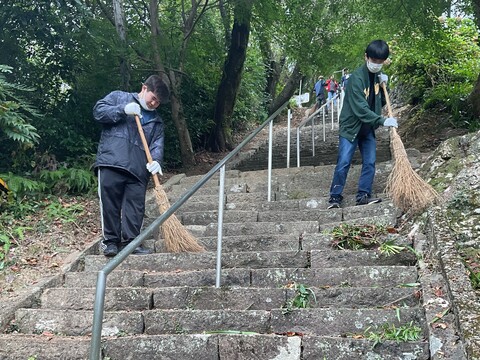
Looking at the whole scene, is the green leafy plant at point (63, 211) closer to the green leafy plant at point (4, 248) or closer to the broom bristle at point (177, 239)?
the green leafy plant at point (4, 248)

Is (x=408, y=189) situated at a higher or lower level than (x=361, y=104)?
lower

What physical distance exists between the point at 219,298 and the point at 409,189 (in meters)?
1.91

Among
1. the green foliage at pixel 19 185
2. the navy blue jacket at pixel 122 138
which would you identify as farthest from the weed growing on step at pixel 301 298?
the green foliage at pixel 19 185

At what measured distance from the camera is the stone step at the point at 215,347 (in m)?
2.67

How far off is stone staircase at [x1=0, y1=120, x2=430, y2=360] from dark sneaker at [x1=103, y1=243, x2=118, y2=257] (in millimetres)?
103

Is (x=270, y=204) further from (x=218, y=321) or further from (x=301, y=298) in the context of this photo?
(x=218, y=321)

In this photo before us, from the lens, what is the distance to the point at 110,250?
438 cm

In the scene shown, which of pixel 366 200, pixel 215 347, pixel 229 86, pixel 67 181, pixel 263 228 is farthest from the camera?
pixel 229 86

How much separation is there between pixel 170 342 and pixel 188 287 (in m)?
0.64

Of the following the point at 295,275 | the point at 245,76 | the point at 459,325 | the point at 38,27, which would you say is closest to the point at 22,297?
the point at 295,275

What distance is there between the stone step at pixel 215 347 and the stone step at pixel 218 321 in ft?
0.59

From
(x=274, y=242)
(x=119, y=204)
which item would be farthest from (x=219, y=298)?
(x=119, y=204)

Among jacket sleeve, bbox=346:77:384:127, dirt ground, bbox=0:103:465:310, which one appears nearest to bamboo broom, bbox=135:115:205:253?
dirt ground, bbox=0:103:465:310

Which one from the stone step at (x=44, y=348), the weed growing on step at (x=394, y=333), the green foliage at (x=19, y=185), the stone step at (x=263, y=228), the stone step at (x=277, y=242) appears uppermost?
the green foliage at (x=19, y=185)
